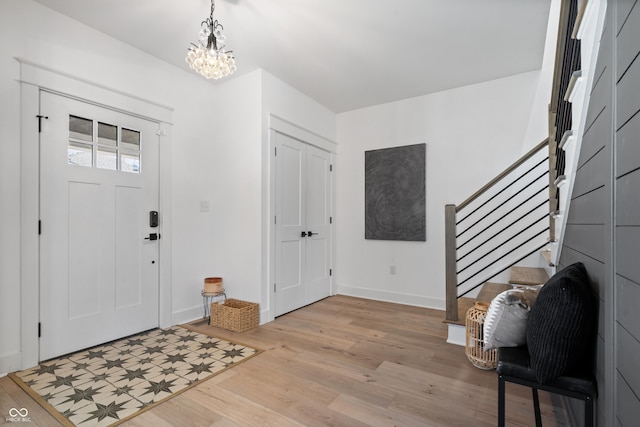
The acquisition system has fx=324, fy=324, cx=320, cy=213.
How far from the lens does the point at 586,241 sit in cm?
134

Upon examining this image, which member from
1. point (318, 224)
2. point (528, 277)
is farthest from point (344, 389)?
point (318, 224)

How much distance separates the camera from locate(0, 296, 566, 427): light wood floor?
1.79m

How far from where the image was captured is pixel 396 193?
166 inches

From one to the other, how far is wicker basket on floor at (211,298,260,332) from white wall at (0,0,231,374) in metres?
0.42

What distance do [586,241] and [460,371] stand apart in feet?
4.69

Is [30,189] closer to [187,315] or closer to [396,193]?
[187,315]

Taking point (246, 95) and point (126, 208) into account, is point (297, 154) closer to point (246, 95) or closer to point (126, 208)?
point (246, 95)

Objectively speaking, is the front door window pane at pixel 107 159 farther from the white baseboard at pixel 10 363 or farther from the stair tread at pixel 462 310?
Result: the stair tread at pixel 462 310

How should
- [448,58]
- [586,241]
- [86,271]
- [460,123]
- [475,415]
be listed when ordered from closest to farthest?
[586,241]
[475,415]
[86,271]
[448,58]
[460,123]

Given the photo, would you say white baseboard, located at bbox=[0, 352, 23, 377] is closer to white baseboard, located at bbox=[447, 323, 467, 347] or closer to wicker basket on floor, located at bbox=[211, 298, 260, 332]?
wicker basket on floor, located at bbox=[211, 298, 260, 332]

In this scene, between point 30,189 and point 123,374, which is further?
point 30,189

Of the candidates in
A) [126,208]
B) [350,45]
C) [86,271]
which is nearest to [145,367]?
[86,271]

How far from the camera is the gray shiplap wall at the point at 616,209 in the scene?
0.83 m

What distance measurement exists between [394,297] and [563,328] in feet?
10.2
